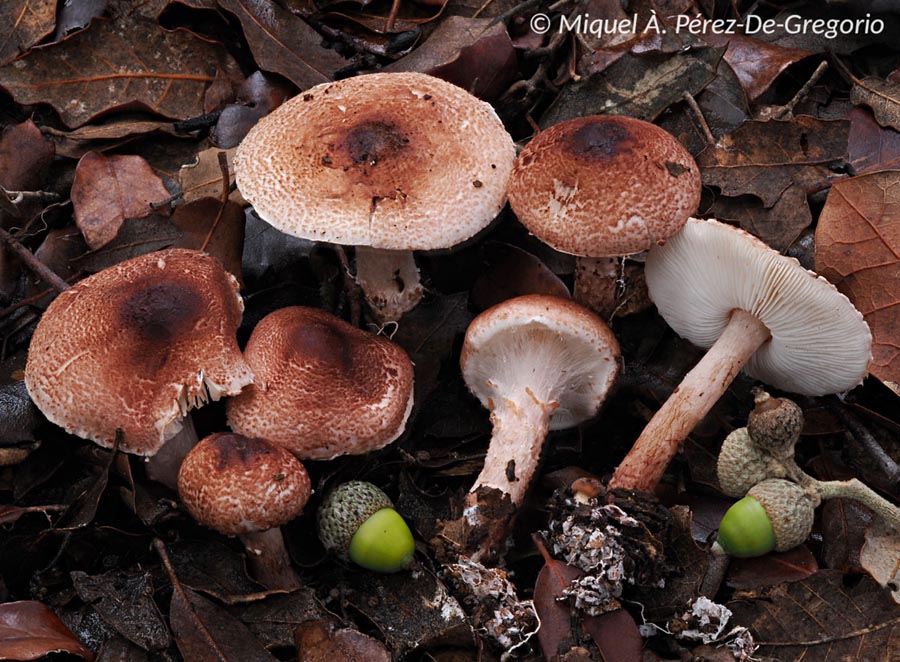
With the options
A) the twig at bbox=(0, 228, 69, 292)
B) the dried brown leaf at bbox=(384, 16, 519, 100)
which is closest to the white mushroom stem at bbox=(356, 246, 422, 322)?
the dried brown leaf at bbox=(384, 16, 519, 100)

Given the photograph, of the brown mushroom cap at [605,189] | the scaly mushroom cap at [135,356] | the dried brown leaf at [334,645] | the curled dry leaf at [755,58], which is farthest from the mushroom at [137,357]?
the curled dry leaf at [755,58]

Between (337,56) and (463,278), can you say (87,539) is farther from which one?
(337,56)

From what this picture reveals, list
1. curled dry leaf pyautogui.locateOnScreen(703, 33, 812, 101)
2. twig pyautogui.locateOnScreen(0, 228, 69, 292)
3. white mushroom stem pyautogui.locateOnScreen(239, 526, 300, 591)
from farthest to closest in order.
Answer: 1. curled dry leaf pyautogui.locateOnScreen(703, 33, 812, 101)
2. twig pyautogui.locateOnScreen(0, 228, 69, 292)
3. white mushroom stem pyautogui.locateOnScreen(239, 526, 300, 591)

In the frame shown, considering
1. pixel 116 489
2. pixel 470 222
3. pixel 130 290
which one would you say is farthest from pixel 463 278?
pixel 116 489

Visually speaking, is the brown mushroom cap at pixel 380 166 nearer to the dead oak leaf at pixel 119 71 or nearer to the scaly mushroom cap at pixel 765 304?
the scaly mushroom cap at pixel 765 304

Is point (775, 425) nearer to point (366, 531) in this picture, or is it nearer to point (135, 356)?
point (366, 531)

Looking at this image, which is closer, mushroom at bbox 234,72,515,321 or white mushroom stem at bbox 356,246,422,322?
mushroom at bbox 234,72,515,321

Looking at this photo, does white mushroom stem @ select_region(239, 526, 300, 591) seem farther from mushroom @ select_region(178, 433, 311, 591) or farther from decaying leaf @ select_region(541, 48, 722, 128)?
decaying leaf @ select_region(541, 48, 722, 128)
